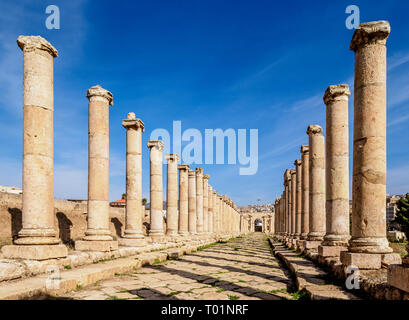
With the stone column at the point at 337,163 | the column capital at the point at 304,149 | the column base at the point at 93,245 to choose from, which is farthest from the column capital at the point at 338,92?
the column base at the point at 93,245

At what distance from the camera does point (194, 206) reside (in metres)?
22.9

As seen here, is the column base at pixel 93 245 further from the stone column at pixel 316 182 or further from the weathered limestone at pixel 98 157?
the stone column at pixel 316 182

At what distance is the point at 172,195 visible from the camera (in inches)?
779

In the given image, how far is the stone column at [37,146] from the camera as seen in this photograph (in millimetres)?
7055

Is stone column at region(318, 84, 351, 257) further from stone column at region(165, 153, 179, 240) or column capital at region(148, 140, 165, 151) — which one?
stone column at region(165, 153, 179, 240)

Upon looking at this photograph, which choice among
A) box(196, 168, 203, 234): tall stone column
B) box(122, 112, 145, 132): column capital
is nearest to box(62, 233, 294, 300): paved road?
box(122, 112, 145, 132): column capital

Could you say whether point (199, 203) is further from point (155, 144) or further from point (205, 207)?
point (155, 144)

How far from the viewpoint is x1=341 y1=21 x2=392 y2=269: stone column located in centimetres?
646

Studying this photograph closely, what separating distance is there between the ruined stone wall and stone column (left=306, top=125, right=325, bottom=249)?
29.5 feet

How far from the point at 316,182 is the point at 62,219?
501 inches

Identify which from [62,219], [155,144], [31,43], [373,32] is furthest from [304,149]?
[62,219]

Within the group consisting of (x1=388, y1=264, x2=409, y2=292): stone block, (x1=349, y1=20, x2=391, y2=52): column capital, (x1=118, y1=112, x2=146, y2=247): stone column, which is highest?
(x1=349, y1=20, x2=391, y2=52): column capital
